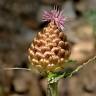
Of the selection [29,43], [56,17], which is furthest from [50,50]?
[29,43]

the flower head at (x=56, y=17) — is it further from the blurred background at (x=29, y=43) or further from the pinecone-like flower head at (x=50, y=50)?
the blurred background at (x=29, y=43)

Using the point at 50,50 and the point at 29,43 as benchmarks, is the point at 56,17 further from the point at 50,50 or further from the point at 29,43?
the point at 29,43

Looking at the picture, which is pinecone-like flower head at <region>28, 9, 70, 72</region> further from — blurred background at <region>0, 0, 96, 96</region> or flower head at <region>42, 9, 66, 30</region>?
blurred background at <region>0, 0, 96, 96</region>

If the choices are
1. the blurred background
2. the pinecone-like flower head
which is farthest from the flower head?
the blurred background

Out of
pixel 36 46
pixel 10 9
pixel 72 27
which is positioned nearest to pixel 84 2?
pixel 72 27

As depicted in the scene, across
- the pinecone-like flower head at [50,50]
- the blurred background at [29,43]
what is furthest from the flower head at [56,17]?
the blurred background at [29,43]
